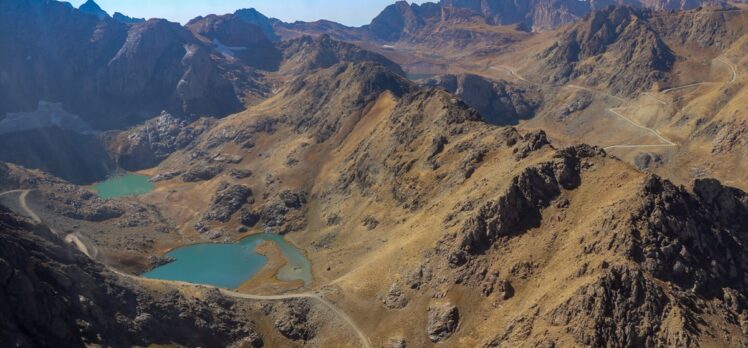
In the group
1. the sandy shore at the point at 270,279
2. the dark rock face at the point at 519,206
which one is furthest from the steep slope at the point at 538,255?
the sandy shore at the point at 270,279

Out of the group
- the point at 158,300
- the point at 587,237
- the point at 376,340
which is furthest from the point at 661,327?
the point at 158,300

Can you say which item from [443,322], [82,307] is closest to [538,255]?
[443,322]

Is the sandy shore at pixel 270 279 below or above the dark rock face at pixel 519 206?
below

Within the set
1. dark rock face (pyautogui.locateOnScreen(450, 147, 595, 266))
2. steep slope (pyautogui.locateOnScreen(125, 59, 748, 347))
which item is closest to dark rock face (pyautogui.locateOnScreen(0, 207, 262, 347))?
steep slope (pyautogui.locateOnScreen(125, 59, 748, 347))

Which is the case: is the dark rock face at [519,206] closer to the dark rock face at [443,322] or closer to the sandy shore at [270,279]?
the dark rock face at [443,322]

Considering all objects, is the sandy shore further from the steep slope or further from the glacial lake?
the steep slope

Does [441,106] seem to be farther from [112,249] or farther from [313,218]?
[112,249]
